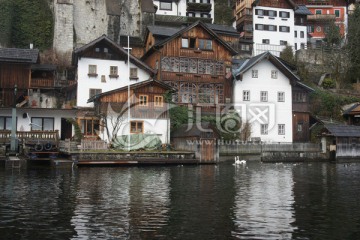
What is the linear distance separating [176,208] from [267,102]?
3812 centimetres

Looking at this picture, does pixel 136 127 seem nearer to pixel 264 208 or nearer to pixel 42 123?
pixel 42 123

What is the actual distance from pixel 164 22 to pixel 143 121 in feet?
111

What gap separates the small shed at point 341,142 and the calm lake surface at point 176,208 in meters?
18.8

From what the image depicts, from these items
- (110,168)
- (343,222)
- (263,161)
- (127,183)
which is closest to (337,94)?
(263,161)

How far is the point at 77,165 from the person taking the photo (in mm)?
34750

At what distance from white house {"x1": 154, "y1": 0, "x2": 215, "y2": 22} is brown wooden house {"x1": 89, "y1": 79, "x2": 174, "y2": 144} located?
121 feet

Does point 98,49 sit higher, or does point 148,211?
point 98,49

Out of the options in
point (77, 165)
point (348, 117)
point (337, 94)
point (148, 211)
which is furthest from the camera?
point (337, 94)

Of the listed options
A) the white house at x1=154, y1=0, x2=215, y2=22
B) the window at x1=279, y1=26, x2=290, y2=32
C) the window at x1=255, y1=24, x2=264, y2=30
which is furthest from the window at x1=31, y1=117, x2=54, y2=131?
the window at x1=279, y1=26, x2=290, y2=32

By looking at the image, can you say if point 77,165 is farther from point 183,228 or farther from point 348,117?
point 348,117

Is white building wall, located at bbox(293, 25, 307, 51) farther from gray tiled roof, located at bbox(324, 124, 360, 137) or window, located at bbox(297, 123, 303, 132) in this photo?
gray tiled roof, located at bbox(324, 124, 360, 137)

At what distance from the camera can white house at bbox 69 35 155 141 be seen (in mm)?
46344

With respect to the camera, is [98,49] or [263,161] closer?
[263,161]

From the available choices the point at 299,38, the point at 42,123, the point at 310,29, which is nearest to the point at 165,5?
the point at 299,38
